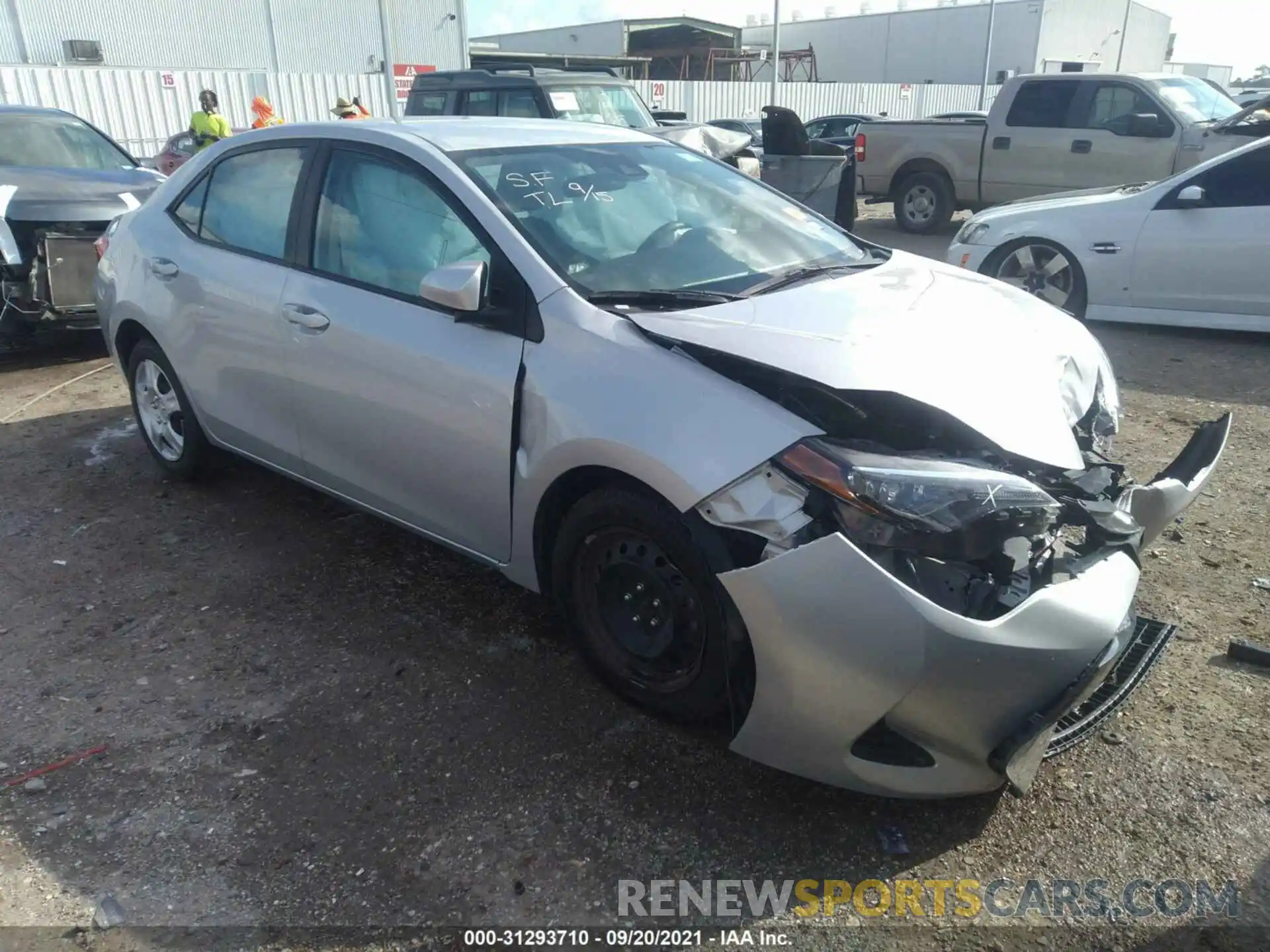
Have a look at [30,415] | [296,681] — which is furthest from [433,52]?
[296,681]

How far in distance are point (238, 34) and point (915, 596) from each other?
32592mm

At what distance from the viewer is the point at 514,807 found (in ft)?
8.69

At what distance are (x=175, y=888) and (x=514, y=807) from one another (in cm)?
86

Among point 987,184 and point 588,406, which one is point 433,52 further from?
point 588,406

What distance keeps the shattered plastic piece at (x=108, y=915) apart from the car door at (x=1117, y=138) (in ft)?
38.3

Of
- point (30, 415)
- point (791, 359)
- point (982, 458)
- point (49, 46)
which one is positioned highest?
point (49, 46)

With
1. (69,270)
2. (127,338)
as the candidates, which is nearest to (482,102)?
(69,270)

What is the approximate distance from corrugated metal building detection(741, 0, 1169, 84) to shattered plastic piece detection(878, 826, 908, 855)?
1767 inches

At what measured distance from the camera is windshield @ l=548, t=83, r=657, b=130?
10.9m

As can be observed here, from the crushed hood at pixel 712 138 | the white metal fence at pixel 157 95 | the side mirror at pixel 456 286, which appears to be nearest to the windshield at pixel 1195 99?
the crushed hood at pixel 712 138

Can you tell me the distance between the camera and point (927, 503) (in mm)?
2289

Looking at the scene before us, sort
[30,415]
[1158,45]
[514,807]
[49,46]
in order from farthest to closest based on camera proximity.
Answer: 1. [1158,45]
2. [49,46]
3. [30,415]
4. [514,807]

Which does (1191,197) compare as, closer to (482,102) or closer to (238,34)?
(482,102)

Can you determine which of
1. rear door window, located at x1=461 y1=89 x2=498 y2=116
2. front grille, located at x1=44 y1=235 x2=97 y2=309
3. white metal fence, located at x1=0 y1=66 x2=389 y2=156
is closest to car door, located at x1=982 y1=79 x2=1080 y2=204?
rear door window, located at x1=461 y1=89 x2=498 y2=116
